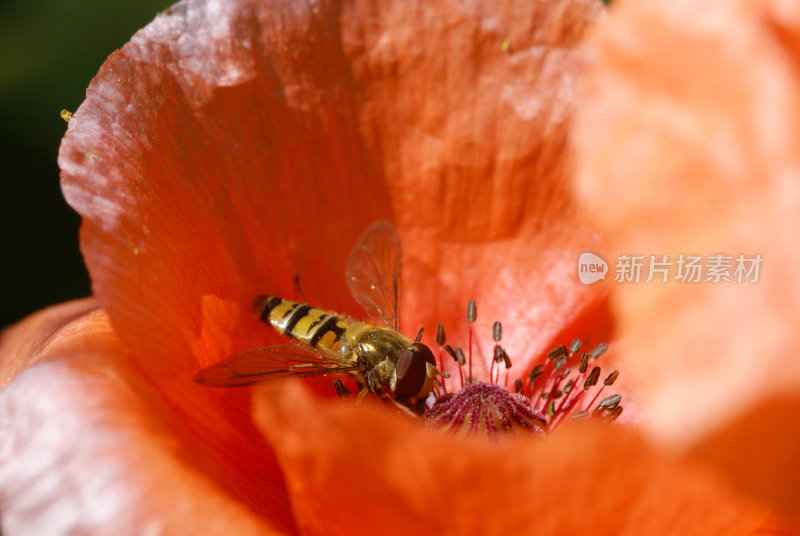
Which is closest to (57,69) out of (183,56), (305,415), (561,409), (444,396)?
(183,56)

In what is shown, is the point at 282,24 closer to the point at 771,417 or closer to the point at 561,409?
the point at 561,409

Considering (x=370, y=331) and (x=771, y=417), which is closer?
(x=771, y=417)

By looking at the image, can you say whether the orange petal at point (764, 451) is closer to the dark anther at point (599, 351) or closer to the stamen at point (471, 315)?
the dark anther at point (599, 351)

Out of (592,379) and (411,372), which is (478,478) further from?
(592,379)

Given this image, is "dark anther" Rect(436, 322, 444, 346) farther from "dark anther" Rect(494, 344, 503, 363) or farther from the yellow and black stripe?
the yellow and black stripe

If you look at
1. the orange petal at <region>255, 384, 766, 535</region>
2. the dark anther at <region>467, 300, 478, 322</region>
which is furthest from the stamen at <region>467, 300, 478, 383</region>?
the orange petal at <region>255, 384, 766, 535</region>
